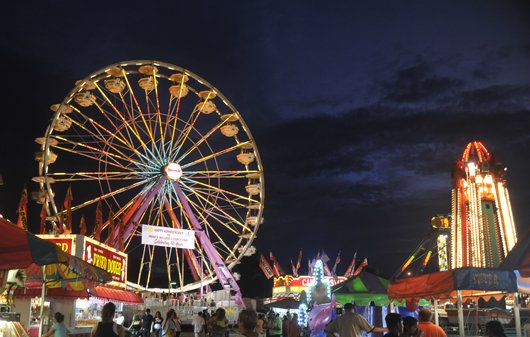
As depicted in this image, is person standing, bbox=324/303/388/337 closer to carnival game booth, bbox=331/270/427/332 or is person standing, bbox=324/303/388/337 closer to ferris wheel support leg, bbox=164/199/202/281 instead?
carnival game booth, bbox=331/270/427/332

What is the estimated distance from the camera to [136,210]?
27.8 meters

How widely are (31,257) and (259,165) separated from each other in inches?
981

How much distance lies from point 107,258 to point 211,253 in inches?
441

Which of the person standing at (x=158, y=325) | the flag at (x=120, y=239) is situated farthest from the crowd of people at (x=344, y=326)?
the flag at (x=120, y=239)

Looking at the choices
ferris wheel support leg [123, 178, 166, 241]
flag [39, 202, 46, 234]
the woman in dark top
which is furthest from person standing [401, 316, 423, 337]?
ferris wheel support leg [123, 178, 166, 241]

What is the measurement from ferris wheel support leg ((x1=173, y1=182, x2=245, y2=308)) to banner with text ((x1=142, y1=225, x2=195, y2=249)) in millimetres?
1151

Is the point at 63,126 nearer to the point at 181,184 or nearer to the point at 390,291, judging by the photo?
the point at 181,184

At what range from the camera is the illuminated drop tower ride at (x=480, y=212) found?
116 ft

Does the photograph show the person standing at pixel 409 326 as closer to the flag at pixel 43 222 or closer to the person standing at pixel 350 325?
the person standing at pixel 350 325

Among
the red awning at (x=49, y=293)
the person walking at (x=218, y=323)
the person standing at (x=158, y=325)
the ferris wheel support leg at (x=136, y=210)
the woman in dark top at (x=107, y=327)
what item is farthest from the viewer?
the ferris wheel support leg at (x=136, y=210)

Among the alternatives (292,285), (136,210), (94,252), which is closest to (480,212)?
(136,210)

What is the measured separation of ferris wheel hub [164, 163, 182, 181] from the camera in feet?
91.5

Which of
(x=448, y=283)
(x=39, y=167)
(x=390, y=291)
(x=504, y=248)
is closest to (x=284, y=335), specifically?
(x=390, y=291)

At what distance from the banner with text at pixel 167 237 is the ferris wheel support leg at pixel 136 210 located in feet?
2.01
